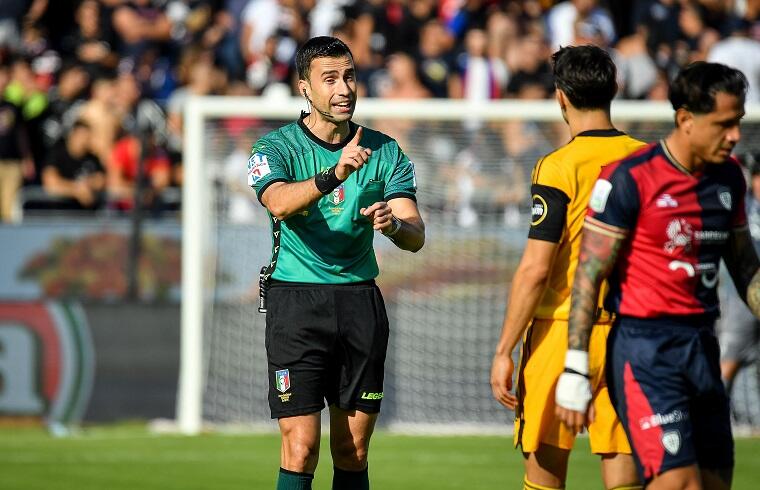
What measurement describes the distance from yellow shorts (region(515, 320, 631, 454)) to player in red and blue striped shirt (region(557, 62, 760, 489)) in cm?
44

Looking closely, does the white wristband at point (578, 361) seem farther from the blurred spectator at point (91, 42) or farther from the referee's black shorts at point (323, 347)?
the blurred spectator at point (91, 42)

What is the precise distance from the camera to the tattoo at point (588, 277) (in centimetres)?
508

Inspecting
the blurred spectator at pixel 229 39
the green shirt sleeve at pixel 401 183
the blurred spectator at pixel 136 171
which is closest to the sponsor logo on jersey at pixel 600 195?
the green shirt sleeve at pixel 401 183

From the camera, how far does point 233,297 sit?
1271cm

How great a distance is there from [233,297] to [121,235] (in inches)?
52.9

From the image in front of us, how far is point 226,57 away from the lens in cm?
1644

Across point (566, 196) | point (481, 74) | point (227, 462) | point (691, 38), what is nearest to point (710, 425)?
point (566, 196)

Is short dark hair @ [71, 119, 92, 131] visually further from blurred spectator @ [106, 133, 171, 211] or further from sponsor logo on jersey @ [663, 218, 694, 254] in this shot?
sponsor logo on jersey @ [663, 218, 694, 254]

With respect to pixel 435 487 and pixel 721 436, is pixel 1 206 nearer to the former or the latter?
pixel 435 487

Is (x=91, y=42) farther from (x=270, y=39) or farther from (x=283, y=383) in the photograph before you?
(x=283, y=383)

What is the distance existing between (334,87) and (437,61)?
9210 millimetres

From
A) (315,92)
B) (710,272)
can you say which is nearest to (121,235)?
(315,92)

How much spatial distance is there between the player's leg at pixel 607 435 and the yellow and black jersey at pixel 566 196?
25 centimetres

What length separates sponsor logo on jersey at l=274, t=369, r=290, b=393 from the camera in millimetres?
6191
